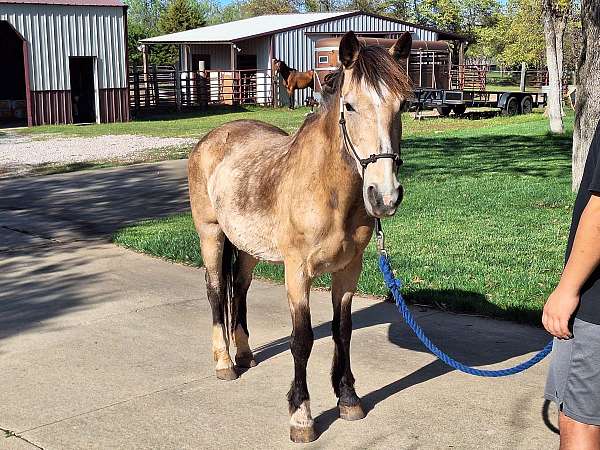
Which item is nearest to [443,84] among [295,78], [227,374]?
[295,78]

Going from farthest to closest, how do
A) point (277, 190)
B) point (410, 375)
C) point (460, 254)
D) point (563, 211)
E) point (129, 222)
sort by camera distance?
point (129, 222) → point (563, 211) → point (460, 254) → point (410, 375) → point (277, 190)

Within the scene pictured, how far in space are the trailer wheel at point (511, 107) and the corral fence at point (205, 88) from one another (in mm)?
11884

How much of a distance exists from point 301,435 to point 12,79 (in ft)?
111

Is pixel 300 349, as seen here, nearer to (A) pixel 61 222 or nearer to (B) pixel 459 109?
(A) pixel 61 222

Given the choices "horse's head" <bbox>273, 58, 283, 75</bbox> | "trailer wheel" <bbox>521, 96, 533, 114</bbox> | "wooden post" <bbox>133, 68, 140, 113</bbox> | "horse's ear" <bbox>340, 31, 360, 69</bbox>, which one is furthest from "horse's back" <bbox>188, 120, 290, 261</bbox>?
"horse's head" <bbox>273, 58, 283, 75</bbox>

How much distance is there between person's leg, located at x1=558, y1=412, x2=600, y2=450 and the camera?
2795mm

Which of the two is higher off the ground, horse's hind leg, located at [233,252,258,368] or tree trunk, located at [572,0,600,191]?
tree trunk, located at [572,0,600,191]

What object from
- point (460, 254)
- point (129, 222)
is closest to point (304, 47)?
point (129, 222)

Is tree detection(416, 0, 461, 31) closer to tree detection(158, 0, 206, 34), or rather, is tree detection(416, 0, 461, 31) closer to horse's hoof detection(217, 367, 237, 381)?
tree detection(158, 0, 206, 34)

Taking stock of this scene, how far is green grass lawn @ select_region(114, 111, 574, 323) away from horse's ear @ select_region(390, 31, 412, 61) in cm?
291

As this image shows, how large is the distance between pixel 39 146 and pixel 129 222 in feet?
39.2

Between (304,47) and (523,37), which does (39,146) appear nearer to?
(304,47)

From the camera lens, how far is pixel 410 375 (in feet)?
17.2

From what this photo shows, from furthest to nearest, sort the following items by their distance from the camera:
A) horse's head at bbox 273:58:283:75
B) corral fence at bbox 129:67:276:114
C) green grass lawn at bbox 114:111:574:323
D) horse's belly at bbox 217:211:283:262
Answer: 1. corral fence at bbox 129:67:276:114
2. horse's head at bbox 273:58:283:75
3. green grass lawn at bbox 114:111:574:323
4. horse's belly at bbox 217:211:283:262
